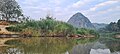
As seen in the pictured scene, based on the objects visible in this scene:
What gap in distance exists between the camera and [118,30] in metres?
42.8

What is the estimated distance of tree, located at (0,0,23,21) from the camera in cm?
3074

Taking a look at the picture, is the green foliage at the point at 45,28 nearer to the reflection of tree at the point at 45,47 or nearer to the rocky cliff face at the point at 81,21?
the reflection of tree at the point at 45,47

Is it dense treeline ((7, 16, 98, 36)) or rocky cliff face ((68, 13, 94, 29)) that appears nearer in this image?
dense treeline ((7, 16, 98, 36))

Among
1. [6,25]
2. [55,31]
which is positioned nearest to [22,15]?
[6,25]

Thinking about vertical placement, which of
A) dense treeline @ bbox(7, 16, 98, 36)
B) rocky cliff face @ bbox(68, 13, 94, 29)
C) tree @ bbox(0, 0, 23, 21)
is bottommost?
rocky cliff face @ bbox(68, 13, 94, 29)

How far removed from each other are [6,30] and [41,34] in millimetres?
4243

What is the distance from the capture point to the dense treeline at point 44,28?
87.4ft

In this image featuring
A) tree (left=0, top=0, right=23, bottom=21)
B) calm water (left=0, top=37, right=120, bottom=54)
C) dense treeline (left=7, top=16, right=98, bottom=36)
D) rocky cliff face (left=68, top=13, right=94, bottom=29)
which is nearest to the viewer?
calm water (left=0, top=37, right=120, bottom=54)

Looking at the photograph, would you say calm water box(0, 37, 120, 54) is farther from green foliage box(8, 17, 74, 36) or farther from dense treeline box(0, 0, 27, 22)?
dense treeline box(0, 0, 27, 22)

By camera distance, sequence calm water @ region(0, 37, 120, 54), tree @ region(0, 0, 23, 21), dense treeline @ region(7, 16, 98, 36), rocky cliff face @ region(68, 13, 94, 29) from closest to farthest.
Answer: calm water @ region(0, 37, 120, 54)
dense treeline @ region(7, 16, 98, 36)
tree @ region(0, 0, 23, 21)
rocky cliff face @ region(68, 13, 94, 29)

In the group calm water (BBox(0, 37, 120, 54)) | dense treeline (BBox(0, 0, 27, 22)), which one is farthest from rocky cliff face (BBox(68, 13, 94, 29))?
calm water (BBox(0, 37, 120, 54))

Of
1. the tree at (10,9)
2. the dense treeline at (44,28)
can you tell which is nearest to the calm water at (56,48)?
the dense treeline at (44,28)

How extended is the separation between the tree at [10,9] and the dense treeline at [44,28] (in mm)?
4237

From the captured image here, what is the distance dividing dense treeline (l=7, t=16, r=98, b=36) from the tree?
4.24 meters
